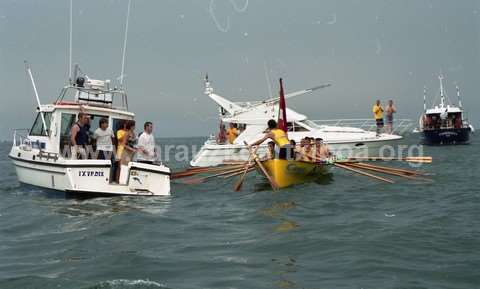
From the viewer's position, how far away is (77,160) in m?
13.6

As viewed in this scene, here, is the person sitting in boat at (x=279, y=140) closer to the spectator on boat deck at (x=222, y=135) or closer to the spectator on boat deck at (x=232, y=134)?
the spectator on boat deck at (x=232, y=134)

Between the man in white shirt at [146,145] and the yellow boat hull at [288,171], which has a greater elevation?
the man in white shirt at [146,145]

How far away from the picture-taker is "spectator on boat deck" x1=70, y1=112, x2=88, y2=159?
14000mm

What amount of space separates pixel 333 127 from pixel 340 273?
2038 cm

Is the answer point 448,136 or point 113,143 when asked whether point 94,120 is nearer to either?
point 113,143

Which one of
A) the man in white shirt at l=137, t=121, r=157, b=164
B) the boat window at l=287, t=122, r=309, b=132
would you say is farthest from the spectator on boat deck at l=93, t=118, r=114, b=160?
the boat window at l=287, t=122, r=309, b=132

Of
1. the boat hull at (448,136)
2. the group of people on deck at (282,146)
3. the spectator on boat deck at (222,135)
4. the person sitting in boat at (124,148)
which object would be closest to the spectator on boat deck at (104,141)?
the person sitting in boat at (124,148)

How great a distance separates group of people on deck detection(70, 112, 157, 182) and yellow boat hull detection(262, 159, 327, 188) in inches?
132

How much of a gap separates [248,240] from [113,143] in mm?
6449

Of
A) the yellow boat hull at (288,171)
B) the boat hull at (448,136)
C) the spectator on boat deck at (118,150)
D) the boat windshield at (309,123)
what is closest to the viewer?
the spectator on boat deck at (118,150)

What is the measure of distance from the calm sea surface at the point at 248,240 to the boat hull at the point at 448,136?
28.1 metres

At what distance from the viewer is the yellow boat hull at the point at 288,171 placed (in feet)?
50.5

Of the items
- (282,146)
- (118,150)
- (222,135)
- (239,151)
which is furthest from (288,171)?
(222,135)

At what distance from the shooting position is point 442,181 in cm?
1762
